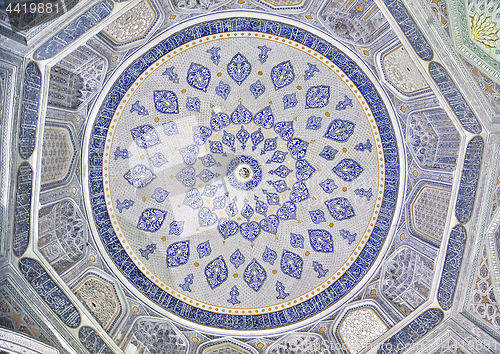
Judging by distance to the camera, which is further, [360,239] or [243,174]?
[243,174]

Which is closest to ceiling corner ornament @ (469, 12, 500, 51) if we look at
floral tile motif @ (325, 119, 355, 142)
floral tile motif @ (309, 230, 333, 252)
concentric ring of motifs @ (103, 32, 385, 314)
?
concentric ring of motifs @ (103, 32, 385, 314)

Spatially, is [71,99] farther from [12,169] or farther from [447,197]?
[447,197]

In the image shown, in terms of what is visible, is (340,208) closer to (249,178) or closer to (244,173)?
(249,178)

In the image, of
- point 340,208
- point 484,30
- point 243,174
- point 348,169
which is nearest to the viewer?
point 484,30

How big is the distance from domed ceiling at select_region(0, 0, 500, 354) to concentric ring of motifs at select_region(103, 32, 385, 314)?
0.05 meters

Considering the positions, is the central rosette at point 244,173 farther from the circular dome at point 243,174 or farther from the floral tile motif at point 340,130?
the floral tile motif at point 340,130

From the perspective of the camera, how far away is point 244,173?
10320mm

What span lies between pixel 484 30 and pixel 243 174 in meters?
6.15

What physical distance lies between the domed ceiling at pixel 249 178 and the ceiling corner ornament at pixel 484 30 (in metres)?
0.03

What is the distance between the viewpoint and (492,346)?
7.29 metres

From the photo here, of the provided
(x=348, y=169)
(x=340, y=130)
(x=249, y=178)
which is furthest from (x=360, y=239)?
(x=249, y=178)

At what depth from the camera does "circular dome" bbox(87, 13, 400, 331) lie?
29.9 ft

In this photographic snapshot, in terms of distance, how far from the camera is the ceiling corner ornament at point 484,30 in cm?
634

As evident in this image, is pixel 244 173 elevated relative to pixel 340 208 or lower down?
elevated
